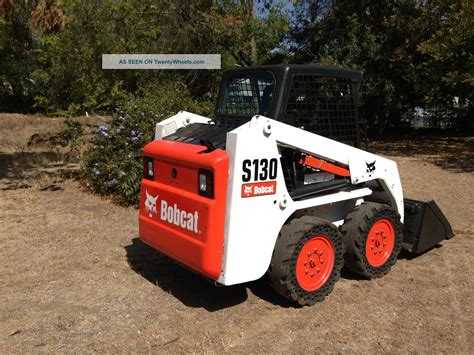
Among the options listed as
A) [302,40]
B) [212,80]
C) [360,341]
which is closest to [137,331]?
[360,341]

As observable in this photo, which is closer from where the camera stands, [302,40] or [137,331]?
[137,331]

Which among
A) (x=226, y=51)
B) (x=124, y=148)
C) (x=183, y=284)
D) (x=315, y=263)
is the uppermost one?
(x=226, y=51)

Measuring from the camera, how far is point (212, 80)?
48.9 ft

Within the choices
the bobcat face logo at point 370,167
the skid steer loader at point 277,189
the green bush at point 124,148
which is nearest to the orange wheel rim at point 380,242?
the skid steer loader at point 277,189

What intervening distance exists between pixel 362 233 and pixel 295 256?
2.75ft

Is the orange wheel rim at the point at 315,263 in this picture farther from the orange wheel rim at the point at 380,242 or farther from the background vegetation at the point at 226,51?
the background vegetation at the point at 226,51

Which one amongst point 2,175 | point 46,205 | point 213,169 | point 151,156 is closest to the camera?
point 213,169

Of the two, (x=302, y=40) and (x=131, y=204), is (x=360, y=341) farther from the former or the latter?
(x=302, y=40)

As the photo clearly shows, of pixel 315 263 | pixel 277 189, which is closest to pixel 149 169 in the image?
pixel 277 189

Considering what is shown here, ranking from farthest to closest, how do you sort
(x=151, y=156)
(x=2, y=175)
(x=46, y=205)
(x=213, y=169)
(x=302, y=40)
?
1. (x=302, y=40)
2. (x=2, y=175)
3. (x=46, y=205)
4. (x=151, y=156)
5. (x=213, y=169)

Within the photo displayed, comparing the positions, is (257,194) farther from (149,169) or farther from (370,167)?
(370,167)

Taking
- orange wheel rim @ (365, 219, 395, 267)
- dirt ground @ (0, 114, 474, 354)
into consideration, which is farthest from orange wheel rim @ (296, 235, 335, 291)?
orange wheel rim @ (365, 219, 395, 267)

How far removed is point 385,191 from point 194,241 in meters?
2.07

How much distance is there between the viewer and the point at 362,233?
4.30 m
